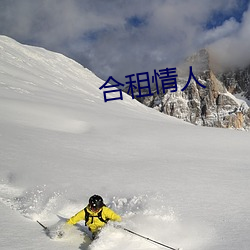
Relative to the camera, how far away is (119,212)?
6355mm

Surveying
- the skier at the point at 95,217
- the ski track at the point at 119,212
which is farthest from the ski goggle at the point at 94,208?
the ski track at the point at 119,212

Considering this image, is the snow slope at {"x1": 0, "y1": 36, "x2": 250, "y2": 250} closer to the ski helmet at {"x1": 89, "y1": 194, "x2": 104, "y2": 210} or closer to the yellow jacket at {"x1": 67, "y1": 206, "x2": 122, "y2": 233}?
the yellow jacket at {"x1": 67, "y1": 206, "x2": 122, "y2": 233}

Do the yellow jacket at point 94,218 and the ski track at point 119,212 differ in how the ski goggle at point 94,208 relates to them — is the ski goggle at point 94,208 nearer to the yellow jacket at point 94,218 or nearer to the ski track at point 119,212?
the yellow jacket at point 94,218

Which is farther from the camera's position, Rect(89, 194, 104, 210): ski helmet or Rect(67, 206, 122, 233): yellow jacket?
Rect(67, 206, 122, 233): yellow jacket

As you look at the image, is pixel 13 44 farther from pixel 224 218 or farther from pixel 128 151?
pixel 224 218

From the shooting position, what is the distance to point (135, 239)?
17.1 feet

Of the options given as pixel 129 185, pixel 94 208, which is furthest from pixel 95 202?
pixel 129 185

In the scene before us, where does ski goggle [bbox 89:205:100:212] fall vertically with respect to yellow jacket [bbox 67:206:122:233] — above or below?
above

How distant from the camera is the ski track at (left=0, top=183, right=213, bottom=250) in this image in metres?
5.15

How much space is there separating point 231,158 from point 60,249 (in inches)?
315

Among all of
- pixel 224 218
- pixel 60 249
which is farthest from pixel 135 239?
pixel 224 218

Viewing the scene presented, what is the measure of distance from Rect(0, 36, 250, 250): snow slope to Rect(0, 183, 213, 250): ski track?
19 millimetres

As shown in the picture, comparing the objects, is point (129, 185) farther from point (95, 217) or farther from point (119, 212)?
point (95, 217)

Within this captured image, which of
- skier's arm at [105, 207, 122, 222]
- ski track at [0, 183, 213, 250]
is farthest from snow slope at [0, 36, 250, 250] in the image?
skier's arm at [105, 207, 122, 222]
